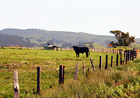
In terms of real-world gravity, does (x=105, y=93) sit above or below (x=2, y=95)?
above

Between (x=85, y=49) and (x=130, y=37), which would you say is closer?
(x=85, y=49)

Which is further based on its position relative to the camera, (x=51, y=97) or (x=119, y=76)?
(x=119, y=76)

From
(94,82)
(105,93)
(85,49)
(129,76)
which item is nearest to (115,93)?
(105,93)

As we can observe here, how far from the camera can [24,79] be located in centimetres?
1391

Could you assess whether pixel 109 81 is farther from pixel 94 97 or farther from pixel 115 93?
pixel 94 97

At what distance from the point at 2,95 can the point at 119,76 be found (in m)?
5.85

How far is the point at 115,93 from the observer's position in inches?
304

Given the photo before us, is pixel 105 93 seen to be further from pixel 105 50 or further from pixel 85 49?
pixel 105 50

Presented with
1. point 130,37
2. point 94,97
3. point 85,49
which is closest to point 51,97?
point 94,97

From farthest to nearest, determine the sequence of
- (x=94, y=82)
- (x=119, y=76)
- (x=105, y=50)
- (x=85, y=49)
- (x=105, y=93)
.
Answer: (x=105, y=50) < (x=85, y=49) < (x=119, y=76) < (x=94, y=82) < (x=105, y=93)

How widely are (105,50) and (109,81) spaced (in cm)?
5690

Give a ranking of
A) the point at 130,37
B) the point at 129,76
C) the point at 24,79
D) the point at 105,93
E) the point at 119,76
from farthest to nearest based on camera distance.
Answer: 1. the point at 130,37
2. the point at 24,79
3. the point at 119,76
4. the point at 129,76
5. the point at 105,93

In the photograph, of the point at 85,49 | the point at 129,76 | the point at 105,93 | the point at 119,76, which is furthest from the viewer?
the point at 85,49

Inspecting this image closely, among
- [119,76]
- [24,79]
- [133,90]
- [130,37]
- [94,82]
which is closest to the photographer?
[133,90]
